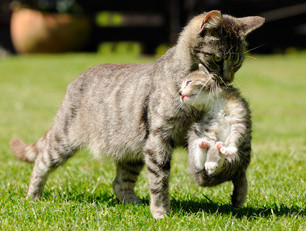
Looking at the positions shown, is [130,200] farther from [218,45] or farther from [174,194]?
[218,45]

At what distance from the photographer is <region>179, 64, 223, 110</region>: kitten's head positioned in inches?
141

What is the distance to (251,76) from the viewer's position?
1507 centimetres

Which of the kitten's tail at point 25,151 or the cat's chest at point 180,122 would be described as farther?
the kitten's tail at point 25,151

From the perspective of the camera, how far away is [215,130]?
351 cm

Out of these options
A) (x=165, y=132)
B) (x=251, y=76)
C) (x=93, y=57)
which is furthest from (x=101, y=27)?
(x=165, y=132)

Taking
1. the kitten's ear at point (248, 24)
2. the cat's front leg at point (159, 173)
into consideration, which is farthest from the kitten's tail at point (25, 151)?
the kitten's ear at point (248, 24)

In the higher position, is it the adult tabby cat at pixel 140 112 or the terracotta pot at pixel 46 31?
the adult tabby cat at pixel 140 112

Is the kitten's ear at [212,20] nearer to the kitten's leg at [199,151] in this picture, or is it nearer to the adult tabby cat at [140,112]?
the adult tabby cat at [140,112]

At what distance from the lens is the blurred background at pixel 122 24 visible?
1636cm

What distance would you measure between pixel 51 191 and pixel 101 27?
13341mm

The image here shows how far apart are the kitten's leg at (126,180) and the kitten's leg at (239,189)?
1007mm

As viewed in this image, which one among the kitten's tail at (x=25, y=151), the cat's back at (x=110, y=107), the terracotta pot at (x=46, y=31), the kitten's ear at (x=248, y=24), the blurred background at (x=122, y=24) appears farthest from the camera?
the blurred background at (x=122, y=24)

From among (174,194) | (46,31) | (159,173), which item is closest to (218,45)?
(159,173)

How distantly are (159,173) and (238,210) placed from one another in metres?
0.74
